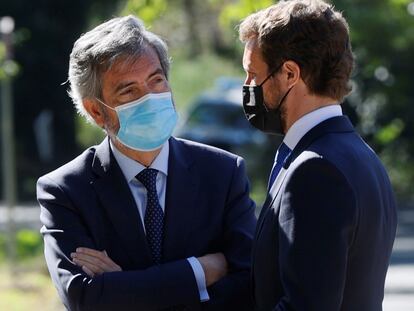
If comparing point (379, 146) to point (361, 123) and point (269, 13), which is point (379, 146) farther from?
point (269, 13)

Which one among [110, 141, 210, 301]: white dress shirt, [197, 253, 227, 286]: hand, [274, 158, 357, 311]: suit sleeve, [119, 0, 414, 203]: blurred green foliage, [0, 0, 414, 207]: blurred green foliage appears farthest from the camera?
[0, 0, 414, 207]: blurred green foliage

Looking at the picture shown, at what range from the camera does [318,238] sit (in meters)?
2.92

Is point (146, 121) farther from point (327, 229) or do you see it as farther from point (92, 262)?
point (327, 229)

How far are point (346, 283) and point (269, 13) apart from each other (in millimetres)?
785

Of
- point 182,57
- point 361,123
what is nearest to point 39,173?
point 182,57

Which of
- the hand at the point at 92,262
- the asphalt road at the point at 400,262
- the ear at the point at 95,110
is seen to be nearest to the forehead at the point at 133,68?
the ear at the point at 95,110

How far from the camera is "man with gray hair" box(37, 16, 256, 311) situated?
11.5 feet

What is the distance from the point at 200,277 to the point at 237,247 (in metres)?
0.18

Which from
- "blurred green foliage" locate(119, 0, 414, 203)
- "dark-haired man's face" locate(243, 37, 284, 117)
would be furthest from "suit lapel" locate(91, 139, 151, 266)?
"blurred green foliage" locate(119, 0, 414, 203)

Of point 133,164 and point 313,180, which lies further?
point 133,164

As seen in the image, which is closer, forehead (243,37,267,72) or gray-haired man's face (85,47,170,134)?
forehead (243,37,267,72)

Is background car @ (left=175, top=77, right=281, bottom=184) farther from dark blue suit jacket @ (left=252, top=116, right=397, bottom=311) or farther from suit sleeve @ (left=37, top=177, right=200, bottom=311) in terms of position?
dark blue suit jacket @ (left=252, top=116, right=397, bottom=311)

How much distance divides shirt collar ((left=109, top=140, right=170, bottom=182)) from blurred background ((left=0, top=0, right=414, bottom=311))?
523 millimetres

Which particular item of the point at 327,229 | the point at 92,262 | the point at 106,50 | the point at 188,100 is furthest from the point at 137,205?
the point at 188,100
